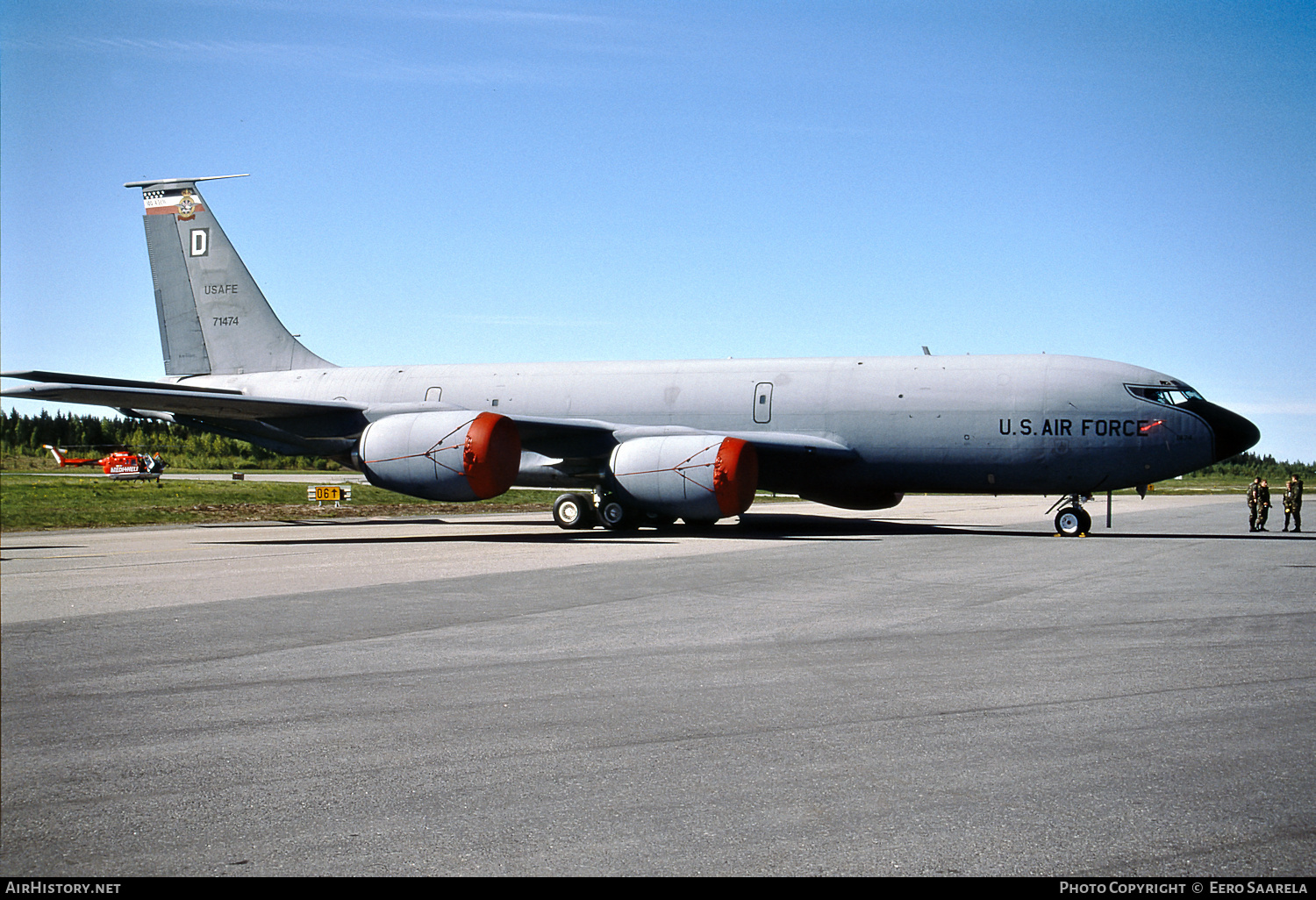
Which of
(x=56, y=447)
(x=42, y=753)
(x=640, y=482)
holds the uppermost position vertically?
(x=56, y=447)

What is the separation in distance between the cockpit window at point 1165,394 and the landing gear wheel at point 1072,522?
2871mm

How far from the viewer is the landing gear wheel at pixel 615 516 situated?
25641 mm

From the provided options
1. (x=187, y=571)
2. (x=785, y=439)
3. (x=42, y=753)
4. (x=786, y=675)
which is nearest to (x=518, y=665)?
(x=786, y=675)

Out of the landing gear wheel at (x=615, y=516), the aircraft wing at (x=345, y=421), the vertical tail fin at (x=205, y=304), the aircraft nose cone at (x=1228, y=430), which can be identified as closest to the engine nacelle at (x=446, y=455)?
the aircraft wing at (x=345, y=421)

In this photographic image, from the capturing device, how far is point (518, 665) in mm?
8680

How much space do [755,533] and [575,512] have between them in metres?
4.51

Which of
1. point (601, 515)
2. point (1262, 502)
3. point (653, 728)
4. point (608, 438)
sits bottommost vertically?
point (1262, 502)

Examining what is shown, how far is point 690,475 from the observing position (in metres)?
23.6

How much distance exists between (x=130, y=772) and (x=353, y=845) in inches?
58.8

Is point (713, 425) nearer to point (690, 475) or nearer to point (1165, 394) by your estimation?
point (690, 475)

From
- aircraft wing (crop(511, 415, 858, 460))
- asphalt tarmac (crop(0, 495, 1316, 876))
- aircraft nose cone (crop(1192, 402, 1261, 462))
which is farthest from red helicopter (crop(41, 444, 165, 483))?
aircraft nose cone (crop(1192, 402, 1261, 462))

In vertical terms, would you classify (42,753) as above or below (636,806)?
above

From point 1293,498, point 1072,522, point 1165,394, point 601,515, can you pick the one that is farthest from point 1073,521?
point 601,515

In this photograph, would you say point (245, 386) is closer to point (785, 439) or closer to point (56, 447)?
point (785, 439)
